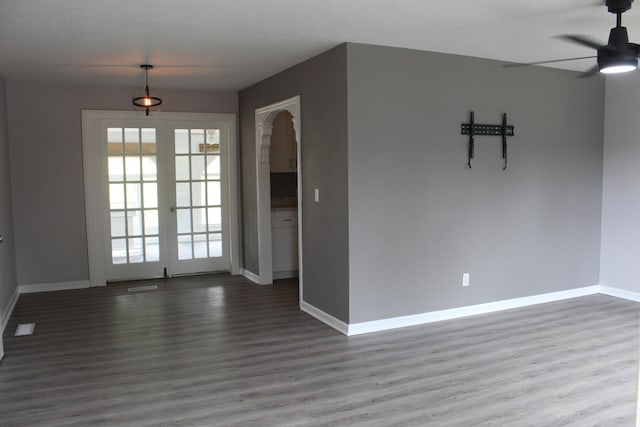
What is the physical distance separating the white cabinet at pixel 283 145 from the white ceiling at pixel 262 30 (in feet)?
5.51

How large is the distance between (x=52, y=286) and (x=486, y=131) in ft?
17.2

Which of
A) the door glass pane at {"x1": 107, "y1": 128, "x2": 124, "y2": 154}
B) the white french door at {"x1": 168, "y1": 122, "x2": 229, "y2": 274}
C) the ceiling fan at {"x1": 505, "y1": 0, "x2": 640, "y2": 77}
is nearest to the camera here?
the ceiling fan at {"x1": 505, "y1": 0, "x2": 640, "y2": 77}

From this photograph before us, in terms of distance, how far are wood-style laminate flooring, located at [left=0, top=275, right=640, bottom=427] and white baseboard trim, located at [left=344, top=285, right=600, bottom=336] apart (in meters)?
0.10

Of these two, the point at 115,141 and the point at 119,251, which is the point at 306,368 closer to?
the point at 119,251

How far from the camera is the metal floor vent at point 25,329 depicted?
4.63 metres

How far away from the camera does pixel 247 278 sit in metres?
6.91

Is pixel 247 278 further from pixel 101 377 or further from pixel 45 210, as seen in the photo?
pixel 101 377

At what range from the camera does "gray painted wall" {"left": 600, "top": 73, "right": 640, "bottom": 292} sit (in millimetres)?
5535

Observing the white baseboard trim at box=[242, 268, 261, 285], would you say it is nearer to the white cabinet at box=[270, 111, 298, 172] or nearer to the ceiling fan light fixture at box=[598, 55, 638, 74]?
the white cabinet at box=[270, 111, 298, 172]

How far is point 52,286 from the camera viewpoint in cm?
636

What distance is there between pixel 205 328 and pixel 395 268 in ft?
5.87

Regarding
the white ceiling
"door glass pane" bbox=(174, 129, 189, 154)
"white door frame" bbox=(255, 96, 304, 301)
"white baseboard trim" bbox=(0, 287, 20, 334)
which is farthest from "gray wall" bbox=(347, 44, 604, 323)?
"door glass pane" bbox=(174, 129, 189, 154)

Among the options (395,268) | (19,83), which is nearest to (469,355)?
(395,268)

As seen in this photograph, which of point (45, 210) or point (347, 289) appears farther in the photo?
point (45, 210)
